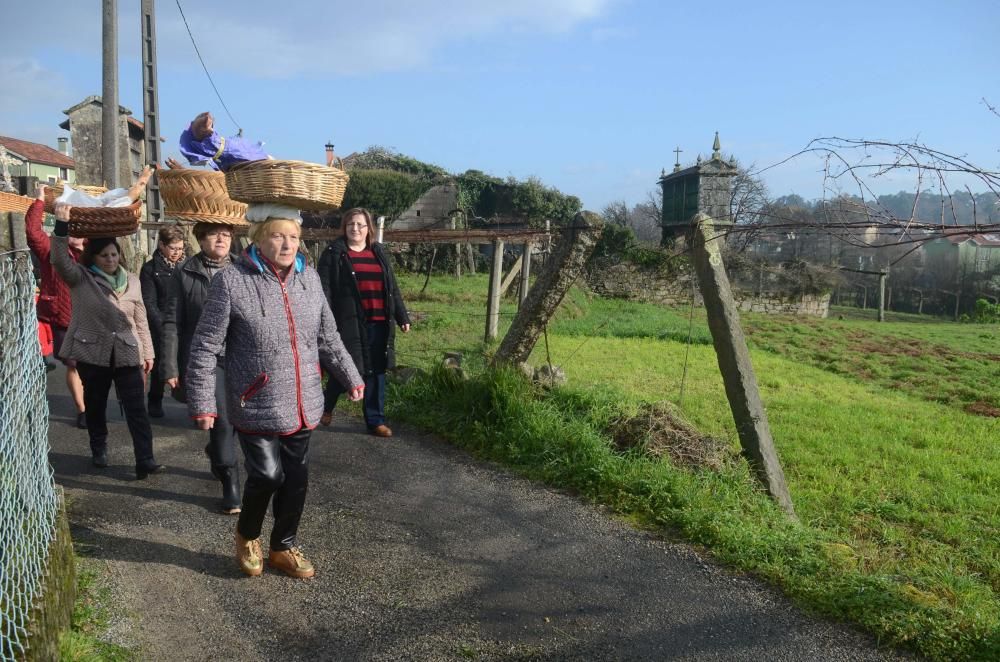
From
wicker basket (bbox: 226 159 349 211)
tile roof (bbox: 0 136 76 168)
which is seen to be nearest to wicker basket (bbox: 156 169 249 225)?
wicker basket (bbox: 226 159 349 211)

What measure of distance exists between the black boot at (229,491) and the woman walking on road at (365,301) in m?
1.46

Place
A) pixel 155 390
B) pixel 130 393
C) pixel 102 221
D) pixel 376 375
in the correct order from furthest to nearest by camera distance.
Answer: pixel 155 390
pixel 376 375
pixel 130 393
pixel 102 221

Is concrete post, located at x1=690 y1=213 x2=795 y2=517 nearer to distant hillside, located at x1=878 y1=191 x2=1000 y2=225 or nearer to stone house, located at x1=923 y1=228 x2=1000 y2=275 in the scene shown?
distant hillside, located at x1=878 y1=191 x2=1000 y2=225

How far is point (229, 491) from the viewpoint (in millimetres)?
4273

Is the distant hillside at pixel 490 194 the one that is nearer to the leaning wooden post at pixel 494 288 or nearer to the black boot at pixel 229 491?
the leaning wooden post at pixel 494 288

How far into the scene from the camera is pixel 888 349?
14.0 metres

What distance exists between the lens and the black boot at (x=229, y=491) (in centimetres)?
426

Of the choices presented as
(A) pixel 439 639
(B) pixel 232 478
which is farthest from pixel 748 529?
(B) pixel 232 478

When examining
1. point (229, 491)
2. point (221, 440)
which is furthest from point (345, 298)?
point (229, 491)

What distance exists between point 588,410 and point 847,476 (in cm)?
224

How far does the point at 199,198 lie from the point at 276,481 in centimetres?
241

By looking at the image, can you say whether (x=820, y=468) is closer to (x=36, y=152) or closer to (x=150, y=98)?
(x=150, y=98)

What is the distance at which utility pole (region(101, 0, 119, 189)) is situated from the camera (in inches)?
466

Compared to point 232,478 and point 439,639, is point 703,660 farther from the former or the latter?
point 232,478
